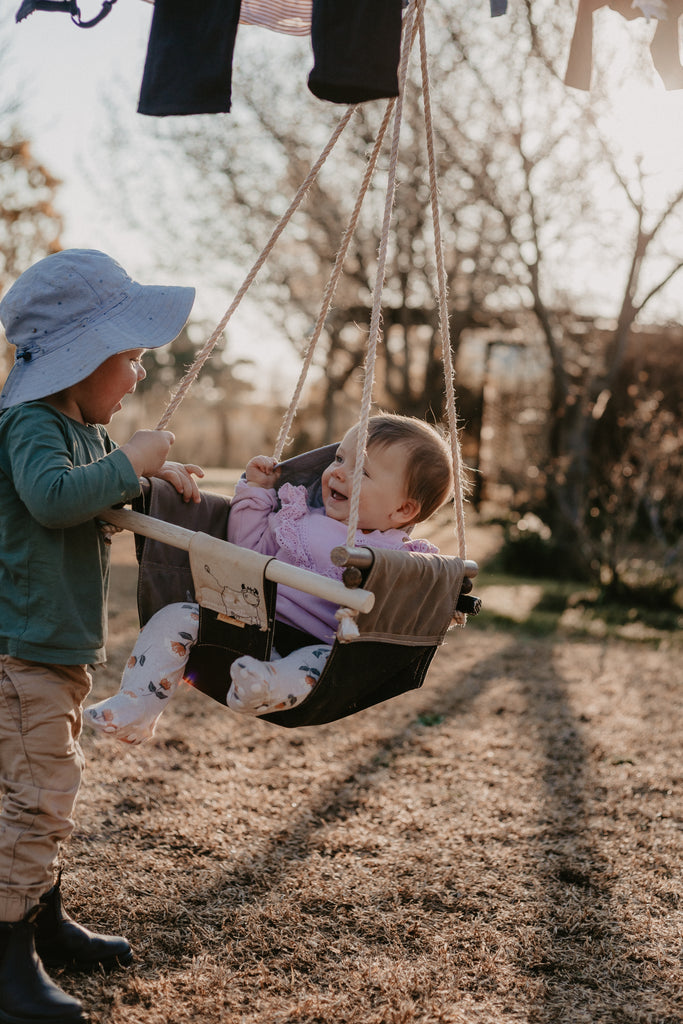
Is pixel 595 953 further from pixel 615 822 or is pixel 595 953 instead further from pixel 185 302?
pixel 185 302

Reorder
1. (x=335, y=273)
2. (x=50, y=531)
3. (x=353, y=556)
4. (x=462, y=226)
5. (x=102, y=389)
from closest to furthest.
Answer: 1. (x=353, y=556)
2. (x=50, y=531)
3. (x=102, y=389)
4. (x=335, y=273)
5. (x=462, y=226)

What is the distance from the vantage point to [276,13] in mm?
2688

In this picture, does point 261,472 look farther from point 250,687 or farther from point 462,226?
point 462,226

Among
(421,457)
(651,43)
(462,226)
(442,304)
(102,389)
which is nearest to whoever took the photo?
(102,389)

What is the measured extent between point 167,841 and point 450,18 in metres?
8.40

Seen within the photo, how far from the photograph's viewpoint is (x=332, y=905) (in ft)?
8.61

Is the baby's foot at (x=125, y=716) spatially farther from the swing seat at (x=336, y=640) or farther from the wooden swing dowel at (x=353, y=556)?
the wooden swing dowel at (x=353, y=556)

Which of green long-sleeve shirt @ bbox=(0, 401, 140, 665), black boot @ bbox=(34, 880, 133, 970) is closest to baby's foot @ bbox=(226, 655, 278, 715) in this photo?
green long-sleeve shirt @ bbox=(0, 401, 140, 665)

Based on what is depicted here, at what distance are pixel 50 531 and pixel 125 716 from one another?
453 millimetres

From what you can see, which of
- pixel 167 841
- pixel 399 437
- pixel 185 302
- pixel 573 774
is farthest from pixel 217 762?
pixel 185 302

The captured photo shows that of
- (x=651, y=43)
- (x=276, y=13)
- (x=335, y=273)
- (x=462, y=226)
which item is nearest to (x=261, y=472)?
(x=335, y=273)

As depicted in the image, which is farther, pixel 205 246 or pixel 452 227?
pixel 205 246

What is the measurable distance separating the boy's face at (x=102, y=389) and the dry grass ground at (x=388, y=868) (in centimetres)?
136

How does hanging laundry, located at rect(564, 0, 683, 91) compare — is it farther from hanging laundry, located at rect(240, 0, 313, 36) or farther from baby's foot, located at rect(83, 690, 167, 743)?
baby's foot, located at rect(83, 690, 167, 743)
